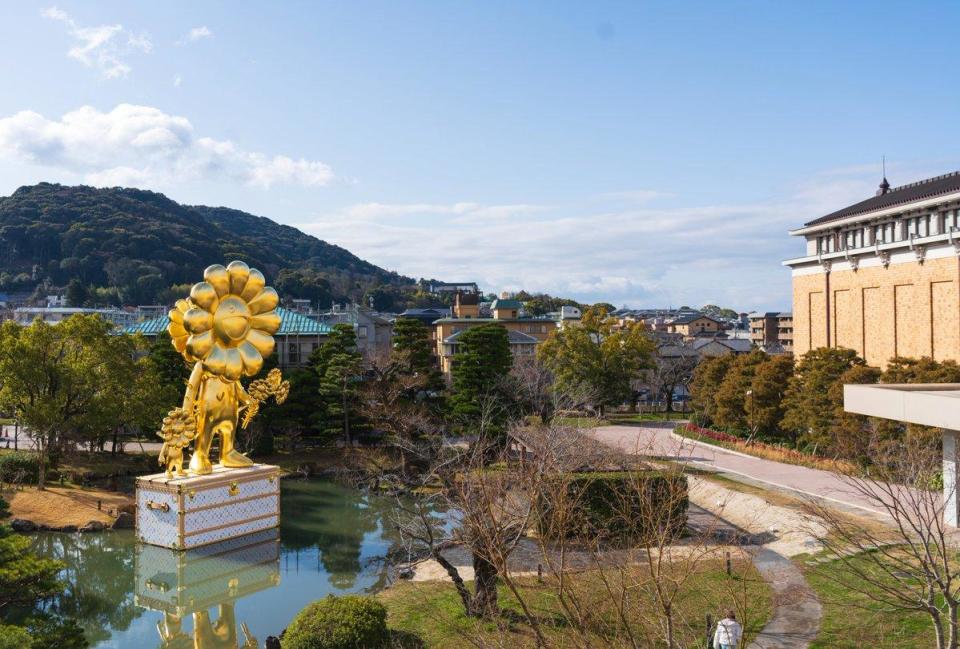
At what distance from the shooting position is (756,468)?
86.1 feet

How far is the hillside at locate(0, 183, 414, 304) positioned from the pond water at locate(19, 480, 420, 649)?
6724cm

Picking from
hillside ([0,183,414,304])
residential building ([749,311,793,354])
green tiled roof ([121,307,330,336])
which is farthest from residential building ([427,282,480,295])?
green tiled roof ([121,307,330,336])

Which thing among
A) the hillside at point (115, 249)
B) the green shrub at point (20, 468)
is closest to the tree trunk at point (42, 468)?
the green shrub at point (20, 468)

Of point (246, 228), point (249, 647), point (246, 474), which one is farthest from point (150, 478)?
point (246, 228)

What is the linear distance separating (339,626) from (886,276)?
29.4m

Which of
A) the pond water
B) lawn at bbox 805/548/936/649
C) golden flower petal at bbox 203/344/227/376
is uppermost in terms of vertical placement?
A: golden flower petal at bbox 203/344/227/376

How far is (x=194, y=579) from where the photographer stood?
51.2 ft

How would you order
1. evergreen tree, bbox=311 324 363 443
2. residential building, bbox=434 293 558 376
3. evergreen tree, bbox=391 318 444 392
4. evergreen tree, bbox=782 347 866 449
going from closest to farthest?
evergreen tree, bbox=782 347 866 449 < evergreen tree, bbox=311 324 363 443 < evergreen tree, bbox=391 318 444 392 < residential building, bbox=434 293 558 376

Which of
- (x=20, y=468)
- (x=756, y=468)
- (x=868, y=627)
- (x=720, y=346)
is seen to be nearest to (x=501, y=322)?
(x=720, y=346)

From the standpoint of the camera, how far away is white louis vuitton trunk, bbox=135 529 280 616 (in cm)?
1459

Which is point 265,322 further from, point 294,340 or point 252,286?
point 294,340

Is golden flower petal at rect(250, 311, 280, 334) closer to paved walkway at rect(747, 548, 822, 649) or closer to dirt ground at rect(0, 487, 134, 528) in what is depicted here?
dirt ground at rect(0, 487, 134, 528)

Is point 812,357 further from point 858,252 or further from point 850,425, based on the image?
point 858,252

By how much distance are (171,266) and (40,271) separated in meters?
14.4
